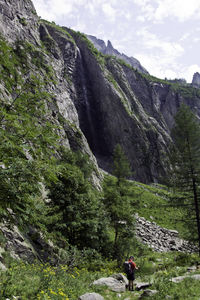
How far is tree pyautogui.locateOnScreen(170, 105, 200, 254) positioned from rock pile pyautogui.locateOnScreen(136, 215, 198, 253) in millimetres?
6169

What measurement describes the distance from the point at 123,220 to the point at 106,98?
68.6 metres

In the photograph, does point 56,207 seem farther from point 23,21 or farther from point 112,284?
point 23,21

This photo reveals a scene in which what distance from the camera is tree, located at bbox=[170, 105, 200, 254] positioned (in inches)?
679

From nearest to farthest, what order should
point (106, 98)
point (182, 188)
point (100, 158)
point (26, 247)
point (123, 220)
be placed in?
point (26, 247) → point (123, 220) → point (182, 188) → point (100, 158) → point (106, 98)

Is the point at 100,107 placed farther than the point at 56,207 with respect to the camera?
Yes

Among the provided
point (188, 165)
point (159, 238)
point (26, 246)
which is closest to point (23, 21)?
point (188, 165)

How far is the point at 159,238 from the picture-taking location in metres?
24.3

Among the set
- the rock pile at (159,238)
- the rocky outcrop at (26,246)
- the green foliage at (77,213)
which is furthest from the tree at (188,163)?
the rocky outcrop at (26,246)

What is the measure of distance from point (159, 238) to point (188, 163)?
1245 centimetres

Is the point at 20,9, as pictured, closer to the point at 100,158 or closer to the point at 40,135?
the point at 100,158

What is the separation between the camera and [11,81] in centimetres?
509

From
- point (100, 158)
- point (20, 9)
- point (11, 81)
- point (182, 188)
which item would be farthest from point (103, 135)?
point (11, 81)

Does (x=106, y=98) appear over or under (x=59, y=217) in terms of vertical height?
over

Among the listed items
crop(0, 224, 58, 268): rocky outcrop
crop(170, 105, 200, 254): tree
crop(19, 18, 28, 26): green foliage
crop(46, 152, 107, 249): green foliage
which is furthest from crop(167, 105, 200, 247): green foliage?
crop(19, 18, 28, 26): green foliage
